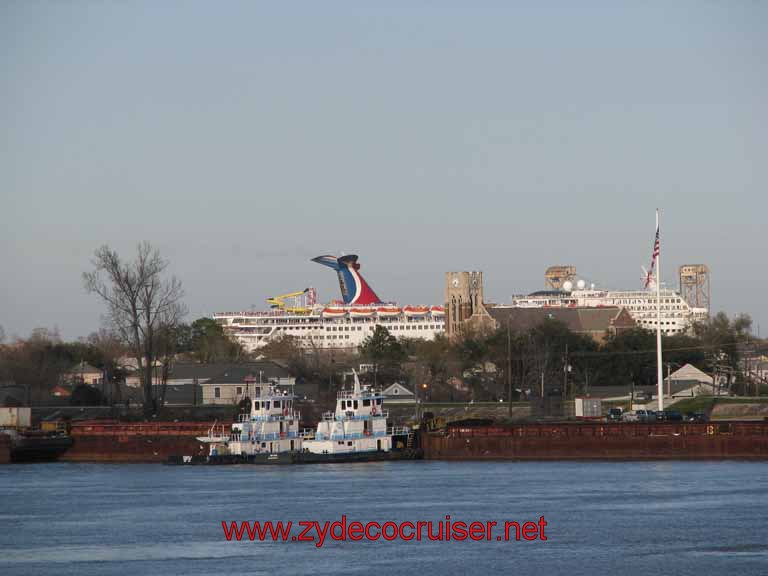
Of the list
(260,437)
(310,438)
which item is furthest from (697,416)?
(260,437)

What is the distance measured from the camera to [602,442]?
6481 centimetres

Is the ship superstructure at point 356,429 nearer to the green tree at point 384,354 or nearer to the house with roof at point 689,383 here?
the house with roof at point 689,383

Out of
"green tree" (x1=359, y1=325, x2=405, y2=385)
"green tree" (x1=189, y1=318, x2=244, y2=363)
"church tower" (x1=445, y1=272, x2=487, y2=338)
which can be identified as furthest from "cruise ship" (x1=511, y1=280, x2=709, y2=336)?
"green tree" (x1=359, y1=325, x2=405, y2=385)

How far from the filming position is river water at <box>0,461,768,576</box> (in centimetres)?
3706

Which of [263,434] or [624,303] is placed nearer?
[263,434]

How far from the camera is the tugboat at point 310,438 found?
66562mm

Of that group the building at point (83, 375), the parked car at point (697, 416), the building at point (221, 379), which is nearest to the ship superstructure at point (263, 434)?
the parked car at point (697, 416)

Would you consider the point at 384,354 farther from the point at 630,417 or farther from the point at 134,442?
the point at 630,417

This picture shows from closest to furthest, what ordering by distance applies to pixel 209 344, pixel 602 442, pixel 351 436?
pixel 602 442 < pixel 351 436 < pixel 209 344

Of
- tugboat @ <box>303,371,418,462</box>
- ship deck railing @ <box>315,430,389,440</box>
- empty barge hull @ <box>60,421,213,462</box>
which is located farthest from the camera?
empty barge hull @ <box>60,421,213,462</box>

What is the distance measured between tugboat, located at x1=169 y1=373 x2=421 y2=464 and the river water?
2.23 metres

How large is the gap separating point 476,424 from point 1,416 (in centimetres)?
2717

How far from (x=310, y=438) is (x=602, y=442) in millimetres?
13888

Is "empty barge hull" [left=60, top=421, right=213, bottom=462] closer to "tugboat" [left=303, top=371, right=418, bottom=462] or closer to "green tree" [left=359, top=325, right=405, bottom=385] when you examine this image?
"tugboat" [left=303, top=371, right=418, bottom=462]
